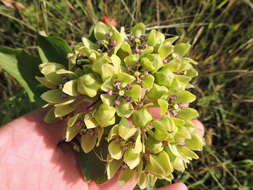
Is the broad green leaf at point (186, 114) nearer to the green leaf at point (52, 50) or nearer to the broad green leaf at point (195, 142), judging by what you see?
the broad green leaf at point (195, 142)

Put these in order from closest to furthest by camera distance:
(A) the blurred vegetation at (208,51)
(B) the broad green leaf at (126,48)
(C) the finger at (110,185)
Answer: (B) the broad green leaf at (126,48), (C) the finger at (110,185), (A) the blurred vegetation at (208,51)

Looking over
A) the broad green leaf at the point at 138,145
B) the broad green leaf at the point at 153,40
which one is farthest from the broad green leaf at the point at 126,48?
the broad green leaf at the point at 138,145

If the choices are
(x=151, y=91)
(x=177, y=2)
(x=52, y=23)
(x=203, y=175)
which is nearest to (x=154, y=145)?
(x=151, y=91)

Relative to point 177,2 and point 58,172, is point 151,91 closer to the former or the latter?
point 58,172

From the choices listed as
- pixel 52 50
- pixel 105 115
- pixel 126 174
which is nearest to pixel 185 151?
pixel 126 174

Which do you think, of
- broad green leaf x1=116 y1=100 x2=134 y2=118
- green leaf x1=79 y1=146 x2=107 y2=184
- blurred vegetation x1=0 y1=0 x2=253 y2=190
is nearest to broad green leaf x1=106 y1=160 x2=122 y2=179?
green leaf x1=79 y1=146 x2=107 y2=184

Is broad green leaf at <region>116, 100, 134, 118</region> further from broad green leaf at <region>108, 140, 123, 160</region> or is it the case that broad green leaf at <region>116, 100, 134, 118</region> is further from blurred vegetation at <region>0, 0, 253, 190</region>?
blurred vegetation at <region>0, 0, 253, 190</region>
